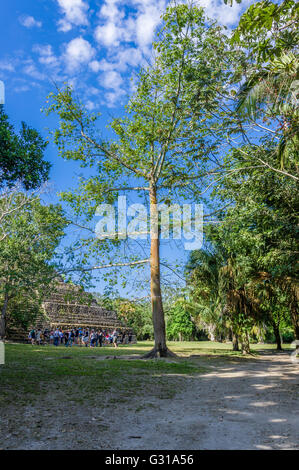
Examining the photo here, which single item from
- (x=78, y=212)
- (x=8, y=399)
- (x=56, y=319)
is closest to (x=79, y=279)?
(x=78, y=212)

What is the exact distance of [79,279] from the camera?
1330 cm

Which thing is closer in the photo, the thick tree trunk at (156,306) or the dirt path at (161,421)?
the dirt path at (161,421)

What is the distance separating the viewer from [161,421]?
16.5 feet

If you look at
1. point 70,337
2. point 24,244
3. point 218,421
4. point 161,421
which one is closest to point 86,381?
point 161,421

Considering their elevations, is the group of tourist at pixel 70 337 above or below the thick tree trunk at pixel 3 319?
below

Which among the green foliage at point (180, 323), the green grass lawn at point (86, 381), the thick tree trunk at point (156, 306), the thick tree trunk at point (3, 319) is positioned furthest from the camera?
the green foliage at point (180, 323)

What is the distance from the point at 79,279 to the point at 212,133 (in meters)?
7.47

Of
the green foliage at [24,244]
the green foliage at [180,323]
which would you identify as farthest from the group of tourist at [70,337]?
the green foliage at [180,323]

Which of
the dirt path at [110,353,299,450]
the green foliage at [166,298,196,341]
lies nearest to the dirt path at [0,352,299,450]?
the dirt path at [110,353,299,450]

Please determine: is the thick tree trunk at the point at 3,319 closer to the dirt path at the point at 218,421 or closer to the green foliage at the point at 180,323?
the dirt path at the point at 218,421

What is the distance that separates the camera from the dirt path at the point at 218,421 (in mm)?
4012

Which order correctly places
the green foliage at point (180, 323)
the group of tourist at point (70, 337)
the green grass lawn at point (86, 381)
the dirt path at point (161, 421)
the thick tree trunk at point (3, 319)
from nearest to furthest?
the dirt path at point (161, 421), the green grass lawn at point (86, 381), the thick tree trunk at point (3, 319), the group of tourist at point (70, 337), the green foliage at point (180, 323)

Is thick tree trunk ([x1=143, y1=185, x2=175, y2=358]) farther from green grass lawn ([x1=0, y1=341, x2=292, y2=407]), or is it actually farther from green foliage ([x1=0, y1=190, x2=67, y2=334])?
green foliage ([x1=0, y1=190, x2=67, y2=334])

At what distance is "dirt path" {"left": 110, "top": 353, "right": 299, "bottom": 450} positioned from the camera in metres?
4.01
